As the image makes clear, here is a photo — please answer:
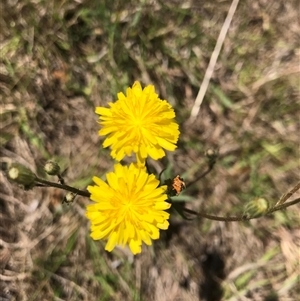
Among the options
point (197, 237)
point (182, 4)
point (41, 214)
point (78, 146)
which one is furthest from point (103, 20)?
point (197, 237)

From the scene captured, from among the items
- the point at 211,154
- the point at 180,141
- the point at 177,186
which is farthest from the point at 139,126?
the point at 180,141

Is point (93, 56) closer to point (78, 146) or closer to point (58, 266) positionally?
point (78, 146)

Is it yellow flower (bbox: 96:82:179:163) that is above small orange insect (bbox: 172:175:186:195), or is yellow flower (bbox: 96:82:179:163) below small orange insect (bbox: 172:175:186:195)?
above

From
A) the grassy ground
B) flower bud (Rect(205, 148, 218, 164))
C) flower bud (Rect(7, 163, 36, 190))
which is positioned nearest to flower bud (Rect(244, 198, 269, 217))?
flower bud (Rect(205, 148, 218, 164))

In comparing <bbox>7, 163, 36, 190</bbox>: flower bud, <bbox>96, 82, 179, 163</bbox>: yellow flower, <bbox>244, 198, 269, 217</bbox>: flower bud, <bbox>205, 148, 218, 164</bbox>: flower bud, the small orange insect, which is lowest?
<bbox>7, 163, 36, 190</bbox>: flower bud

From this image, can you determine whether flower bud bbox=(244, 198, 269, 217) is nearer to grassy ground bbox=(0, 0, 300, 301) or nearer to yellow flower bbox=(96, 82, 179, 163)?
yellow flower bbox=(96, 82, 179, 163)

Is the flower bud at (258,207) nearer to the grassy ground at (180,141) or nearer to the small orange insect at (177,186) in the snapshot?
the small orange insect at (177,186)

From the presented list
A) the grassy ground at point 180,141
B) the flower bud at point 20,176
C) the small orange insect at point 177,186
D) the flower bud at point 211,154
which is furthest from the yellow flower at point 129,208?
the grassy ground at point 180,141

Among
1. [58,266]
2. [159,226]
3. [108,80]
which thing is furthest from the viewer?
[108,80]
